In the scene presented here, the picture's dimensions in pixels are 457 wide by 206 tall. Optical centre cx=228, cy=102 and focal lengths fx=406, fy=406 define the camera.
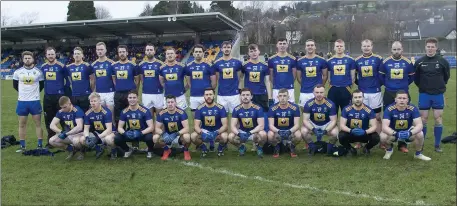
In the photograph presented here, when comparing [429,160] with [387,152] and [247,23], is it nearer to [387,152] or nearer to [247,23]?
[387,152]

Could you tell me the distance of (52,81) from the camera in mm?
6898

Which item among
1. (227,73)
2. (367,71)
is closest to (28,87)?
(227,73)

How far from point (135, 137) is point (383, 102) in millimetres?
3946

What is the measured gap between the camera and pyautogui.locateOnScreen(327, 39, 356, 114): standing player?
657cm

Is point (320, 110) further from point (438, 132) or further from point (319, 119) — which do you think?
point (438, 132)

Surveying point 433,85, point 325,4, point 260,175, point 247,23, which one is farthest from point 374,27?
point 260,175

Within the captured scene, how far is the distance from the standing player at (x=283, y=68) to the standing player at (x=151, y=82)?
194cm

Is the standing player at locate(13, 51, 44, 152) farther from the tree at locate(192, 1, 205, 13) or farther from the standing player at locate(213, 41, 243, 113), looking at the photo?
the tree at locate(192, 1, 205, 13)

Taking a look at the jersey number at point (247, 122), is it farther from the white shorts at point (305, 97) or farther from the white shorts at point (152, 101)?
the white shorts at point (152, 101)

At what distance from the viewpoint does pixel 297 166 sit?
5.61m

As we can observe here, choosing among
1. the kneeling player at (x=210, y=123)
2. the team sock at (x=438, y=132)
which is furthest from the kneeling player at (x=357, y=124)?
the kneeling player at (x=210, y=123)

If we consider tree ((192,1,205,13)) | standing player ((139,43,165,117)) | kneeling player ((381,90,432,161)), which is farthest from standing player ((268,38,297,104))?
tree ((192,1,205,13))

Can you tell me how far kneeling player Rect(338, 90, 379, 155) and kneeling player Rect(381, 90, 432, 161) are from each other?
165 millimetres

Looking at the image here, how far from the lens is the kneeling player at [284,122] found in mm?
6152
